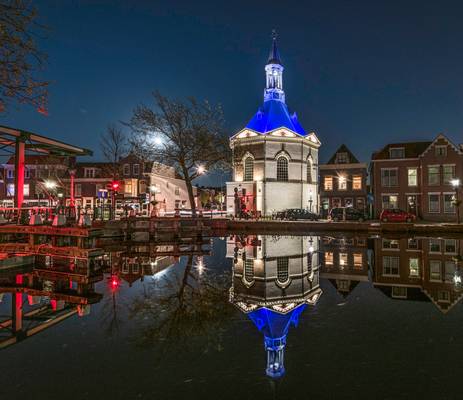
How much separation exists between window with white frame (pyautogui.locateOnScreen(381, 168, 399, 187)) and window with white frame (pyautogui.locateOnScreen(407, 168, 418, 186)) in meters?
1.54

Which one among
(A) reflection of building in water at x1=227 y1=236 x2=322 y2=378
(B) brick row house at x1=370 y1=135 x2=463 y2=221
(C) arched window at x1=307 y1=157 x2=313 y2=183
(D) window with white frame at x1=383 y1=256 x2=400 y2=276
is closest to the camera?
(A) reflection of building in water at x1=227 y1=236 x2=322 y2=378

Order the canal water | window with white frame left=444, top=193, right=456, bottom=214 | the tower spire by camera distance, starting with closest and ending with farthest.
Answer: the canal water
window with white frame left=444, top=193, right=456, bottom=214
the tower spire

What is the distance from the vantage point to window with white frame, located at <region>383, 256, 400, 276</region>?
1253 cm

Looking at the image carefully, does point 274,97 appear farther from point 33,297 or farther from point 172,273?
point 33,297

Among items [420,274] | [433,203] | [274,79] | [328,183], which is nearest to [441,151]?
[433,203]

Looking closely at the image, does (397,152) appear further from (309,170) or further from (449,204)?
(309,170)

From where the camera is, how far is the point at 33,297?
9023 mm

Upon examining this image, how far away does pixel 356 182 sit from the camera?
186 ft

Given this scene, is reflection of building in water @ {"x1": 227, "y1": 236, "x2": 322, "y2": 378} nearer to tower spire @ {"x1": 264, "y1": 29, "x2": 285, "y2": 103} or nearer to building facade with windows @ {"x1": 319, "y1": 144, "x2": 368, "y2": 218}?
tower spire @ {"x1": 264, "y1": 29, "x2": 285, "y2": 103}

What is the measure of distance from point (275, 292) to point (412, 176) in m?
46.9

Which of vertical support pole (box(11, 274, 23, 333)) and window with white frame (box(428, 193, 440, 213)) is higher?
window with white frame (box(428, 193, 440, 213))

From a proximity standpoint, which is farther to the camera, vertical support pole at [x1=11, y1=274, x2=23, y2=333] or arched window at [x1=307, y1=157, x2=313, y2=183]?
arched window at [x1=307, y1=157, x2=313, y2=183]

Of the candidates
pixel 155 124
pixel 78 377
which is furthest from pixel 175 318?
pixel 155 124

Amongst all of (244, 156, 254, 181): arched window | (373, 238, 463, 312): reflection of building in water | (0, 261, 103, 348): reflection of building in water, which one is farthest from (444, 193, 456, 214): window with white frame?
(0, 261, 103, 348): reflection of building in water
